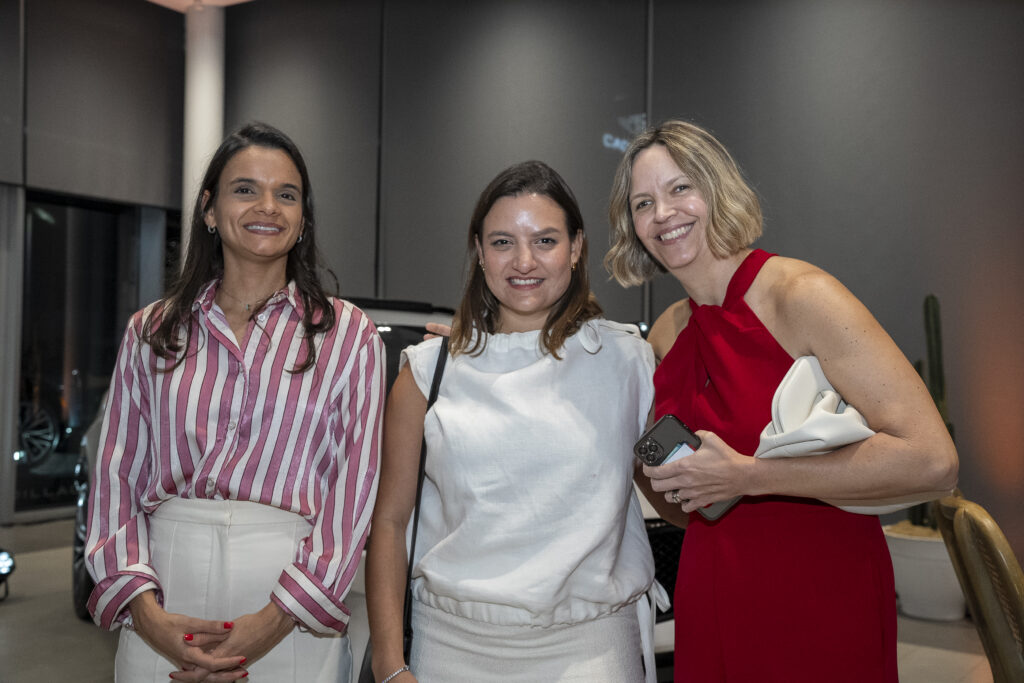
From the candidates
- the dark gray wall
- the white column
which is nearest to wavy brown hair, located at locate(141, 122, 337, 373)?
the dark gray wall

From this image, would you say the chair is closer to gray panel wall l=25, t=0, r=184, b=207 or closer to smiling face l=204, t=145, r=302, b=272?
smiling face l=204, t=145, r=302, b=272

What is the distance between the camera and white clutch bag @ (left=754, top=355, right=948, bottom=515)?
54.2 inches

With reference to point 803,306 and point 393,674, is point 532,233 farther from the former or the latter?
point 393,674

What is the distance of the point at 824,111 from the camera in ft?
18.5

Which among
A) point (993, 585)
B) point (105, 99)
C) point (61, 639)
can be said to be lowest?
point (61, 639)

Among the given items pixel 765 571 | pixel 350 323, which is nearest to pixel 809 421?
pixel 765 571

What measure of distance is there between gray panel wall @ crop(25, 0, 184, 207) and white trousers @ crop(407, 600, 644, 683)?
211 inches

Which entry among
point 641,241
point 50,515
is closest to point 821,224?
point 641,241

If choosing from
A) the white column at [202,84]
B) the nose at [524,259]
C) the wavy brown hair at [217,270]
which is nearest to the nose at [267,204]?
the wavy brown hair at [217,270]

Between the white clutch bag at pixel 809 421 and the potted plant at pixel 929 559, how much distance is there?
12.3 ft

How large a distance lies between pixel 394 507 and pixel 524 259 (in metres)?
0.57

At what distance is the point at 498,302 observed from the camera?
6.00ft

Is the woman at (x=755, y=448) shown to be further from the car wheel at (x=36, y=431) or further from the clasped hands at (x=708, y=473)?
the car wheel at (x=36, y=431)

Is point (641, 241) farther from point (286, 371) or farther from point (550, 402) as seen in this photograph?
point (286, 371)
